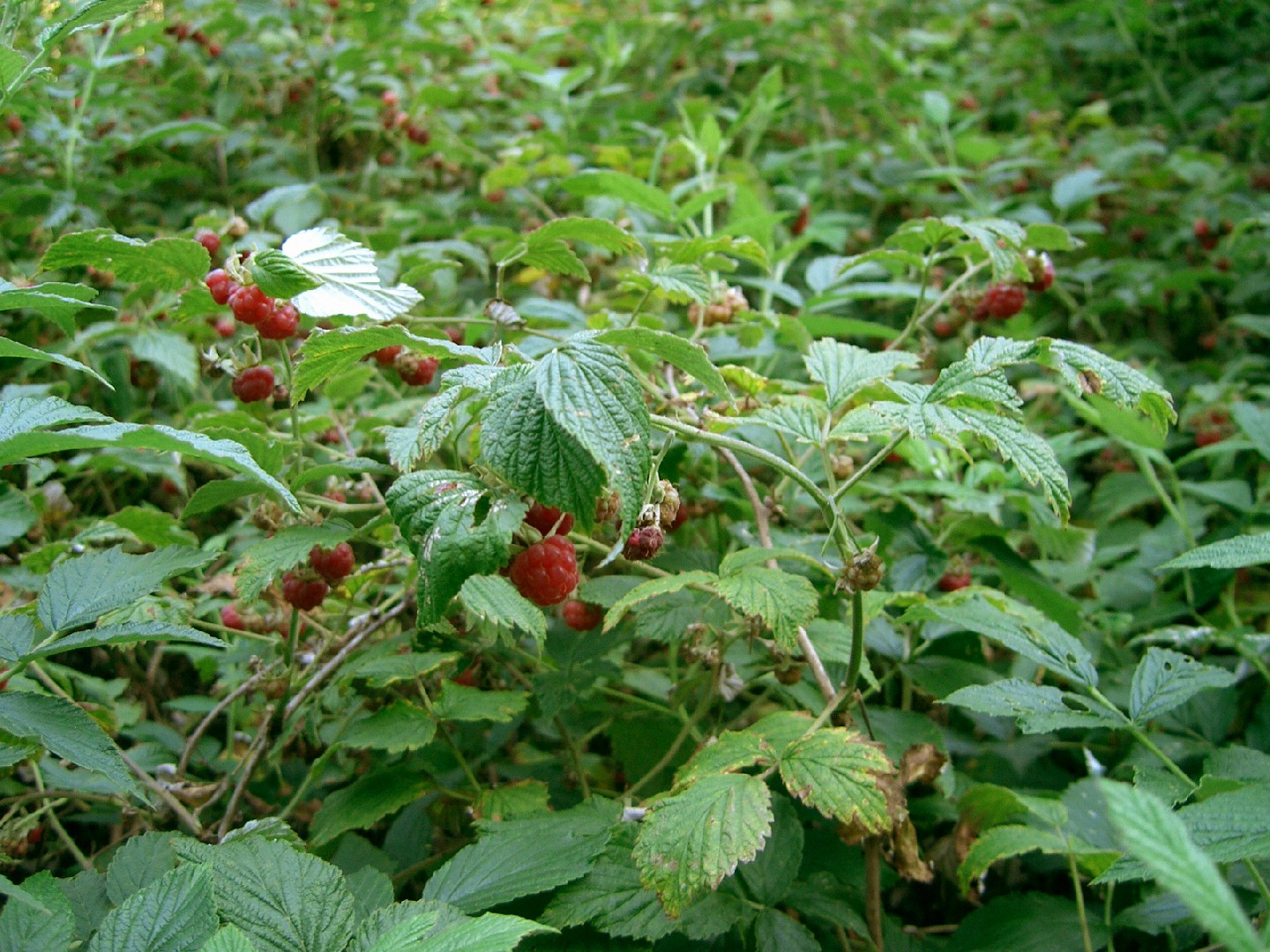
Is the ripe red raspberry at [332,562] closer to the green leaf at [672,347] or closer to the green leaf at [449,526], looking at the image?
the green leaf at [449,526]

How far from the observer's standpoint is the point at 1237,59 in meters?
3.75

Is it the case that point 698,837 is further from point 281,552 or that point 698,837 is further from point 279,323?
point 279,323

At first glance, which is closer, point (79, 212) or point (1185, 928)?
point (1185, 928)

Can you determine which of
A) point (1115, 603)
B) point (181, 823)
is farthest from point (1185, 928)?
point (181, 823)

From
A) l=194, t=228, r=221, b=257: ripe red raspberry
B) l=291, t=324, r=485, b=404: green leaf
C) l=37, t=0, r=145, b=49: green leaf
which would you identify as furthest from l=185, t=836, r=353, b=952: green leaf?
l=194, t=228, r=221, b=257: ripe red raspberry

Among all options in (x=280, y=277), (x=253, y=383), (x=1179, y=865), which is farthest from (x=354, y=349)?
(x=1179, y=865)

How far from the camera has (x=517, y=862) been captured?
1.03 meters

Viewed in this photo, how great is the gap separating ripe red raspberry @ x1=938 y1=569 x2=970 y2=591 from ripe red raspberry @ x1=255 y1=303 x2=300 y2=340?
118cm

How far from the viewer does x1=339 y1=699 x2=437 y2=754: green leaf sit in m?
1.19

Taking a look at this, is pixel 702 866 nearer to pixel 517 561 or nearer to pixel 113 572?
pixel 517 561

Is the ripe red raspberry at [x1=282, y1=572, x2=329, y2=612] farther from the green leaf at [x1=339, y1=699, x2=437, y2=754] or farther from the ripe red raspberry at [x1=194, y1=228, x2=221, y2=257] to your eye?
the ripe red raspberry at [x1=194, y1=228, x2=221, y2=257]

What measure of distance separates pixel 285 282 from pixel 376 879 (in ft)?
2.33

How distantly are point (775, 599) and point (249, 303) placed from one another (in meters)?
0.77

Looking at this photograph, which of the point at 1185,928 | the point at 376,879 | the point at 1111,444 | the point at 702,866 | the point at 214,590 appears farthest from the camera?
the point at 1111,444
